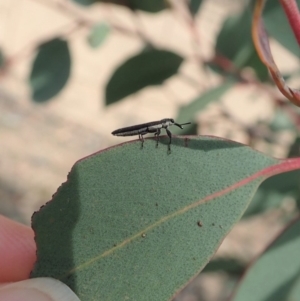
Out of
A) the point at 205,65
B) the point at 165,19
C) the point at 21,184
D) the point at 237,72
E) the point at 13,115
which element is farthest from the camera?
the point at 165,19

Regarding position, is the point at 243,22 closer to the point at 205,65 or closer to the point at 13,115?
the point at 205,65

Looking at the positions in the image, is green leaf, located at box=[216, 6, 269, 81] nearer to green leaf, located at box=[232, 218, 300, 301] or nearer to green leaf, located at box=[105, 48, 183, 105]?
green leaf, located at box=[105, 48, 183, 105]

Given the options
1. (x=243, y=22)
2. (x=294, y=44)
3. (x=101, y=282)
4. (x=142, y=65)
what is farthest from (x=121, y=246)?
(x=243, y=22)

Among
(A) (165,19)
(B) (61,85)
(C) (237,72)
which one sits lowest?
(A) (165,19)

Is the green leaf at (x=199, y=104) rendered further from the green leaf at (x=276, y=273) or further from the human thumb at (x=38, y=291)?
the human thumb at (x=38, y=291)

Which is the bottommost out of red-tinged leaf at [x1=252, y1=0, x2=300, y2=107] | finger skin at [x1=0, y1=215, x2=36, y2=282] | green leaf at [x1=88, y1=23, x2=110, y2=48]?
finger skin at [x1=0, y1=215, x2=36, y2=282]

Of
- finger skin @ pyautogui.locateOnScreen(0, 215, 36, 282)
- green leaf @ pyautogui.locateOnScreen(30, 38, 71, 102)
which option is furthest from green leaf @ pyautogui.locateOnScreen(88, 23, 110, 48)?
finger skin @ pyautogui.locateOnScreen(0, 215, 36, 282)

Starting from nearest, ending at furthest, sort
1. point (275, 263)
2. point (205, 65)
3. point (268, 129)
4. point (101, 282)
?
point (101, 282) < point (275, 263) < point (205, 65) < point (268, 129)
